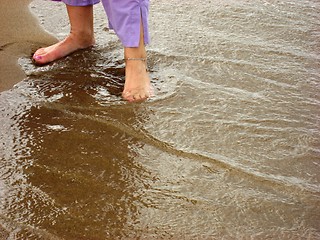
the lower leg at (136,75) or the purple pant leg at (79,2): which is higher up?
the purple pant leg at (79,2)

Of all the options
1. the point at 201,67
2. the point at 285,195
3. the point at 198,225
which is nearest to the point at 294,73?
the point at 201,67

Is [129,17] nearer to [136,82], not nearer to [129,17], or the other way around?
[129,17]

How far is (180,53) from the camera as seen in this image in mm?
2682

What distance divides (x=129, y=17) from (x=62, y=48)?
21.1 inches

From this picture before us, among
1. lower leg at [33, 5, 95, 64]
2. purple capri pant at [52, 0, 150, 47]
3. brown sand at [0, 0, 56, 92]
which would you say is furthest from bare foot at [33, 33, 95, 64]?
purple capri pant at [52, 0, 150, 47]

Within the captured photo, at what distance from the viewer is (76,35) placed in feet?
8.77

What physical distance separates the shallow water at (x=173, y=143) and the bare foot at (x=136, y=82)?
4 cm

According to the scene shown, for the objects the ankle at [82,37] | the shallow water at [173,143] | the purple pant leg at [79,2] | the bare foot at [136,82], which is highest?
the purple pant leg at [79,2]

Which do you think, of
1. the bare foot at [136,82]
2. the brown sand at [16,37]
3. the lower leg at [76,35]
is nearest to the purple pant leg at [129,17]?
the bare foot at [136,82]

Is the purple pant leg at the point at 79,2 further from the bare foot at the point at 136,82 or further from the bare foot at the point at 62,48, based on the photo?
the bare foot at the point at 136,82

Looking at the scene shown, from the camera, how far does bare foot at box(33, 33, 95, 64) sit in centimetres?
256

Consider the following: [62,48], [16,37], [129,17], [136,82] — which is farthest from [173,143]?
[16,37]

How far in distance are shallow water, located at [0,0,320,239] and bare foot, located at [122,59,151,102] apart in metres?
0.04

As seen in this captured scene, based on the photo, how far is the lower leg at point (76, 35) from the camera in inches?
103
